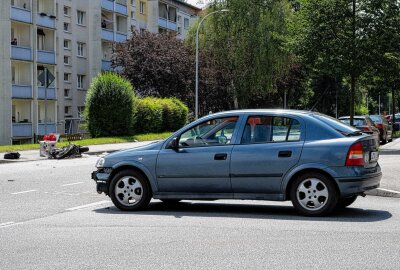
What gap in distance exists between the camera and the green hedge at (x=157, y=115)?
144 ft

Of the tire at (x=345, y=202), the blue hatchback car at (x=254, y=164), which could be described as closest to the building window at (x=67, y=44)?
the blue hatchback car at (x=254, y=164)

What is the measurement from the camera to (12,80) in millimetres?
51094

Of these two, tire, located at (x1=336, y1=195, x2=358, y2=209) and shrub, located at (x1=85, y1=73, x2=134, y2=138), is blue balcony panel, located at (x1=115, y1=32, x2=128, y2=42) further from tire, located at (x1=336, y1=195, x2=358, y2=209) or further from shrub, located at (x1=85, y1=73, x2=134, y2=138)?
tire, located at (x1=336, y1=195, x2=358, y2=209)

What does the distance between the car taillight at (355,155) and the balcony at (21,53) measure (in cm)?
4320

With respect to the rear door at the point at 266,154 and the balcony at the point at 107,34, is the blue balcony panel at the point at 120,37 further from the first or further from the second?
the rear door at the point at 266,154

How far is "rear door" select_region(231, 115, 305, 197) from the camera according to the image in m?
9.63

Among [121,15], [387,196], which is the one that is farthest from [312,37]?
[121,15]

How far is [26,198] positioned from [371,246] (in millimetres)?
7350

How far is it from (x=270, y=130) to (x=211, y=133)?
0.91 m

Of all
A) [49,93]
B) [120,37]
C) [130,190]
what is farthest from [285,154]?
[120,37]

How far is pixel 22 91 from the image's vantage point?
50.1 meters

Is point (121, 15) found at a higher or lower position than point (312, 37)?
higher

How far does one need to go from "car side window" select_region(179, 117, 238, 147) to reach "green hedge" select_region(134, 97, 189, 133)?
32.6 meters

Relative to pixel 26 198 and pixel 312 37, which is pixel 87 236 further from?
pixel 312 37
